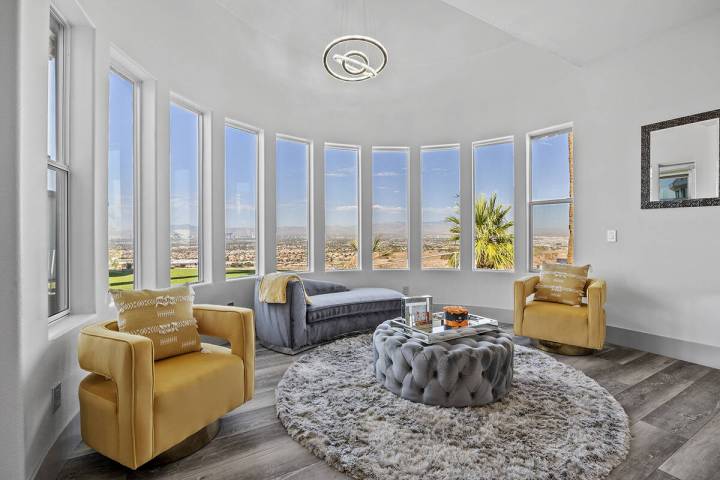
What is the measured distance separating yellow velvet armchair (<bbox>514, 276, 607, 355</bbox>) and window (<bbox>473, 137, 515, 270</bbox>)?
108 centimetres

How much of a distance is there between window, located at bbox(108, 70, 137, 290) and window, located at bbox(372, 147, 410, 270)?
325 cm

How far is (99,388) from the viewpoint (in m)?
1.87

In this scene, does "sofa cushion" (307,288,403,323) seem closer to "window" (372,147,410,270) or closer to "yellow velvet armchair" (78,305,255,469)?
"window" (372,147,410,270)

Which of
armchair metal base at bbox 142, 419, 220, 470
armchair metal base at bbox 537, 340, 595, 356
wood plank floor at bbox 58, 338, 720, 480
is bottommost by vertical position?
wood plank floor at bbox 58, 338, 720, 480

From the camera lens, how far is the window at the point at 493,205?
A: 5004 millimetres

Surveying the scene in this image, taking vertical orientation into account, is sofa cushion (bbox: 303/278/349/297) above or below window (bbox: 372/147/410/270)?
below

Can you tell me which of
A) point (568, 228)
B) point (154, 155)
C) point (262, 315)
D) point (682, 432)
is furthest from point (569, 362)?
point (154, 155)

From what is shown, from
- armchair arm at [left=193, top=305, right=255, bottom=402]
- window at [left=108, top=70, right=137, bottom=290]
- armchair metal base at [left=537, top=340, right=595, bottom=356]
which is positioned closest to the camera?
armchair arm at [left=193, top=305, right=255, bottom=402]

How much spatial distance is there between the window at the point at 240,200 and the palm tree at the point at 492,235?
3.10 meters

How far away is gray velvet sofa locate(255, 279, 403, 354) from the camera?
375 cm

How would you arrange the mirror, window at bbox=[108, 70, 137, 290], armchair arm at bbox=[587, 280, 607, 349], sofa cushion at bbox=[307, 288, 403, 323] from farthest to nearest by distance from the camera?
sofa cushion at bbox=[307, 288, 403, 323] → armchair arm at bbox=[587, 280, 607, 349] → the mirror → window at bbox=[108, 70, 137, 290]

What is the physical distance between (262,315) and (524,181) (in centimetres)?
374

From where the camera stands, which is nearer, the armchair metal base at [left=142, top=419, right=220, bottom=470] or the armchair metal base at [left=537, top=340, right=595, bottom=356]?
the armchair metal base at [left=142, top=419, right=220, bottom=470]

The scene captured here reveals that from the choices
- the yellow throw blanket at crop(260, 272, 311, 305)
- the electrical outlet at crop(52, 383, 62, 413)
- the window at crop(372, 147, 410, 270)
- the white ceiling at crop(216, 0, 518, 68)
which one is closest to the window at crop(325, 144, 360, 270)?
the window at crop(372, 147, 410, 270)
